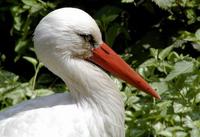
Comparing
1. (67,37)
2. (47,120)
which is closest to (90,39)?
(67,37)

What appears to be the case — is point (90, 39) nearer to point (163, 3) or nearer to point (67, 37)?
point (67, 37)

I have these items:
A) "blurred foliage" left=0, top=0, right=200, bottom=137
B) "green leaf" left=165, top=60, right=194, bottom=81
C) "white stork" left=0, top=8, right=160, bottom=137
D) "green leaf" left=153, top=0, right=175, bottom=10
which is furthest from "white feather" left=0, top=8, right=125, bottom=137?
"green leaf" left=153, top=0, right=175, bottom=10

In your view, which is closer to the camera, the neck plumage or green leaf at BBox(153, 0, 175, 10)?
the neck plumage

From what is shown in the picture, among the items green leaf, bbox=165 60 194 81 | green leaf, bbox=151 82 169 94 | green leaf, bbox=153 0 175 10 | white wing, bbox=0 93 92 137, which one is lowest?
white wing, bbox=0 93 92 137

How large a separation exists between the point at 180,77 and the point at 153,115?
1.03 ft

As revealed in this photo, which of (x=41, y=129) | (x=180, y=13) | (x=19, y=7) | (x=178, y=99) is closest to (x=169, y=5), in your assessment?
(x=180, y=13)

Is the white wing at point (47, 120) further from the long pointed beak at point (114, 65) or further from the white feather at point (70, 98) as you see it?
the long pointed beak at point (114, 65)

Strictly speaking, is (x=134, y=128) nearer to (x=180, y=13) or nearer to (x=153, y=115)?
(x=153, y=115)

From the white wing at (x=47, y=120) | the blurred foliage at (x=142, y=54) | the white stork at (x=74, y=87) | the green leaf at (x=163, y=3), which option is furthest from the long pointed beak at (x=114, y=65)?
the green leaf at (x=163, y=3)

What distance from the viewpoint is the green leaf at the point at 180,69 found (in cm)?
445

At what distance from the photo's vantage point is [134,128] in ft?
14.3

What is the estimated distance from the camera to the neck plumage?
379cm

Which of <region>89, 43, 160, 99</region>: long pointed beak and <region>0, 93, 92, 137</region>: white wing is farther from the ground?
<region>89, 43, 160, 99</region>: long pointed beak

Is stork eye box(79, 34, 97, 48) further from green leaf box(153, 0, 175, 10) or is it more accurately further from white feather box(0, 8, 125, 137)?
green leaf box(153, 0, 175, 10)
